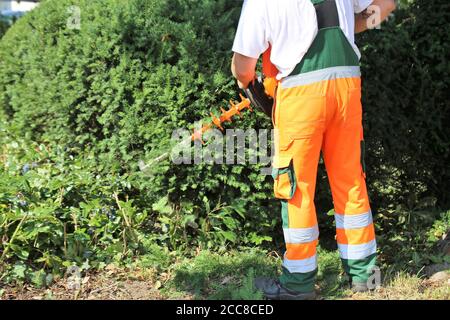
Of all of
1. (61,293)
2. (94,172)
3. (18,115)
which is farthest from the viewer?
(18,115)

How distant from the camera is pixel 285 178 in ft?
11.1

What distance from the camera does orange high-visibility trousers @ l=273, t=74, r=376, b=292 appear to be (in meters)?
3.29

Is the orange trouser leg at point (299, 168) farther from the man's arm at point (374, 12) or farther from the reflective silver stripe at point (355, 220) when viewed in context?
the man's arm at point (374, 12)

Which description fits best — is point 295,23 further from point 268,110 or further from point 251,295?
point 251,295

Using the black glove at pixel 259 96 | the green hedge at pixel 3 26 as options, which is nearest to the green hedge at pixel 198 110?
the black glove at pixel 259 96

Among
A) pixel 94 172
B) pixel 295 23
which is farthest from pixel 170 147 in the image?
pixel 295 23

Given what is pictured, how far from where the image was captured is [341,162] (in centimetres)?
347

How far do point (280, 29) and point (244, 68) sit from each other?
289mm

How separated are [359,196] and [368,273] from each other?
0.47m

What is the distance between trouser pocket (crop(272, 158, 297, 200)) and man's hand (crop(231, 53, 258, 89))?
50cm

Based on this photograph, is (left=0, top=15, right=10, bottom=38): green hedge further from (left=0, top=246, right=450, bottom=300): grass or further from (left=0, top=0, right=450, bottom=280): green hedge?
(left=0, top=246, right=450, bottom=300): grass

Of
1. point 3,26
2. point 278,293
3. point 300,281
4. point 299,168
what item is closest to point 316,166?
point 299,168

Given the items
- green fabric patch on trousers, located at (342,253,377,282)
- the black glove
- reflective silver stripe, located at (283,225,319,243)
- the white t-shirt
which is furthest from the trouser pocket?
green fabric patch on trousers, located at (342,253,377,282)

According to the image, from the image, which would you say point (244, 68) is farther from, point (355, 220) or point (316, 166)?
point (355, 220)
